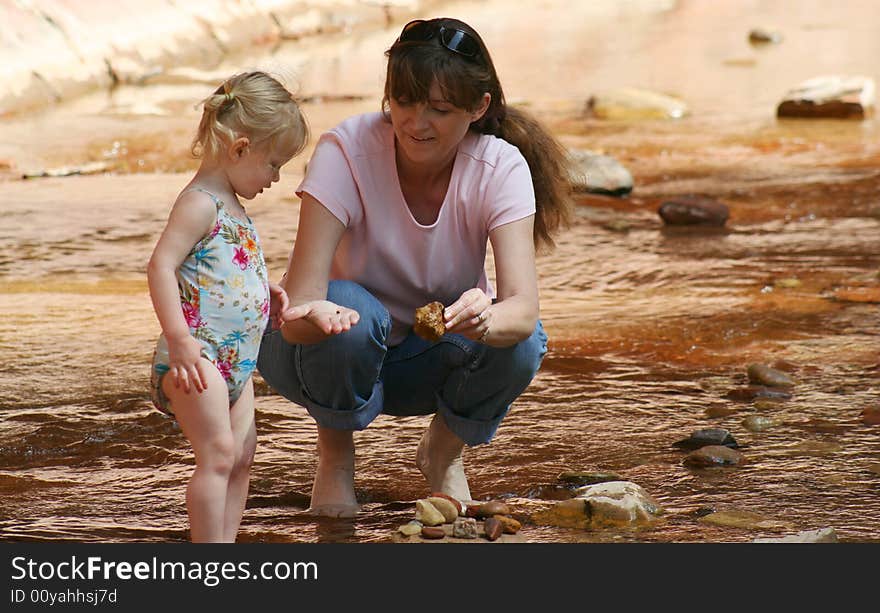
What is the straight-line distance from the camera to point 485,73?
320cm

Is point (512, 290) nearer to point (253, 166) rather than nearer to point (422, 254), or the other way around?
point (422, 254)

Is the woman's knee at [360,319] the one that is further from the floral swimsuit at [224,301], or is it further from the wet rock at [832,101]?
the wet rock at [832,101]

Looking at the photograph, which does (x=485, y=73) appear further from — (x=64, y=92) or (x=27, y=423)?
(x=64, y=92)

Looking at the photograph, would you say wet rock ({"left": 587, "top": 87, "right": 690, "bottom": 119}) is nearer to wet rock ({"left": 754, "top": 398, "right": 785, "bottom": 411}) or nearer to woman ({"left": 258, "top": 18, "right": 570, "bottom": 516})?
wet rock ({"left": 754, "top": 398, "right": 785, "bottom": 411})

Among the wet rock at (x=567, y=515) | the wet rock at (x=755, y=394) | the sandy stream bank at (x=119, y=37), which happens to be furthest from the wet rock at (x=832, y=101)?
the wet rock at (x=567, y=515)

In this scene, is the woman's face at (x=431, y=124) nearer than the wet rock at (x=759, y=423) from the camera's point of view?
Yes

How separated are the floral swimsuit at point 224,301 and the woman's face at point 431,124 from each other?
0.45m

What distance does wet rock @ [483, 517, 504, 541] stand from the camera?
307cm

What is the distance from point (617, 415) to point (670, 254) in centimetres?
258

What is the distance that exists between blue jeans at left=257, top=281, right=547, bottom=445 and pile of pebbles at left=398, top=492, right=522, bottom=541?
251 millimetres

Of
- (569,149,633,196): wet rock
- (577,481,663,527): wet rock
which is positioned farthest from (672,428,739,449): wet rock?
(569,149,633,196): wet rock

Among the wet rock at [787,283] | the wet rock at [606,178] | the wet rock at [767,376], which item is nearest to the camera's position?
the wet rock at [767,376]

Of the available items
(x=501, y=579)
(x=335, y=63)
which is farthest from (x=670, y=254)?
(x=335, y=63)

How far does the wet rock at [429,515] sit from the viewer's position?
314 cm
